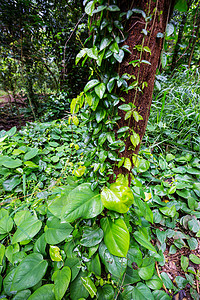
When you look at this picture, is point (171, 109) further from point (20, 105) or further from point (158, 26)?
point (20, 105)

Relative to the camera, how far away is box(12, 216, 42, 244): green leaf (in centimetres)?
83

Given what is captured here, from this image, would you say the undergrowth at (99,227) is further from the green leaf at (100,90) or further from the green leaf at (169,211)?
the green leaf at (100,90)

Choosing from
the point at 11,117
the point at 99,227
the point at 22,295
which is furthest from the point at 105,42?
the point at 11,117

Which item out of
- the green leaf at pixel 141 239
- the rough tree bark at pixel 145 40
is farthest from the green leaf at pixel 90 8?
the green leaf at pixel 141 239

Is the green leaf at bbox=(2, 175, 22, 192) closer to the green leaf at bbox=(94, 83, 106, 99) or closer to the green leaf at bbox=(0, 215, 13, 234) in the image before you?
the green leaf at bbox=(0, 215, 13, 234)

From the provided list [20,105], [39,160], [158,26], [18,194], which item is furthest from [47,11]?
[18,194]

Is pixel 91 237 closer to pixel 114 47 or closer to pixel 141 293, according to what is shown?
pixel 141 293

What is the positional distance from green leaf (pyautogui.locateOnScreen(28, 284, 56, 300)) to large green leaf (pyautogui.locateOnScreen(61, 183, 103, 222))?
386mm

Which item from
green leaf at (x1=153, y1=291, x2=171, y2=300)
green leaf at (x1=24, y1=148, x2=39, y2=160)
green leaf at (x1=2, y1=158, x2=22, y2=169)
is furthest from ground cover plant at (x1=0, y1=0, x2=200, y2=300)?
green leaf at (x1=24, y1=148, x2=39, y2=160)

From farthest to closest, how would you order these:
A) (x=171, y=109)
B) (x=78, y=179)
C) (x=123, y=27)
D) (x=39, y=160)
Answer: (x=171, y=109) < (x=39, y=160) < (x=78, y=179) < (x=123, y=27)

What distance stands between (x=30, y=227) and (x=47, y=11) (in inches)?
122

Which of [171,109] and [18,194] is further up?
[171,109]

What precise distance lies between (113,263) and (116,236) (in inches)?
5.9

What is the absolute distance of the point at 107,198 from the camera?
64 centimetres
